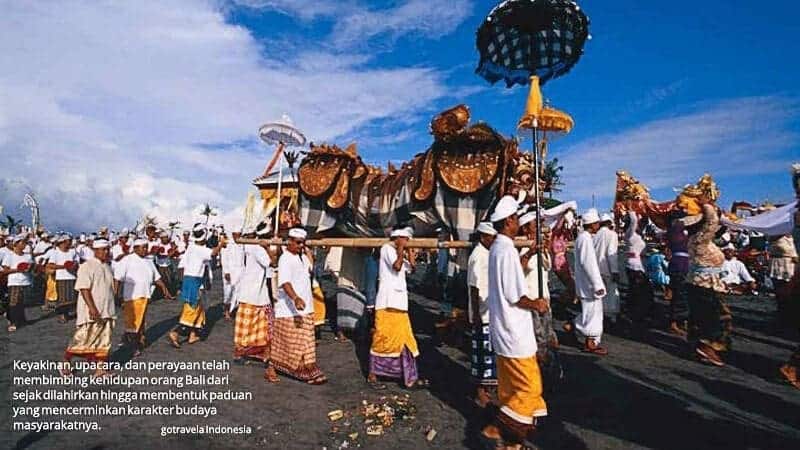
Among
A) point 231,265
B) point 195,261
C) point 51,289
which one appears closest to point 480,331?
point 195,261

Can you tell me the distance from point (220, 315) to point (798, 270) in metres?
10.8

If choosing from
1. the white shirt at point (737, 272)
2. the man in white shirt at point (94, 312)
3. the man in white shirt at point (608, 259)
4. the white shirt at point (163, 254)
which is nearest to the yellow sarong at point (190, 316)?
the man in white shirt at point (94, 312)

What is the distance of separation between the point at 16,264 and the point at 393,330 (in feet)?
30.5

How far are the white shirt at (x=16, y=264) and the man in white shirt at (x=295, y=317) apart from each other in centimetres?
757

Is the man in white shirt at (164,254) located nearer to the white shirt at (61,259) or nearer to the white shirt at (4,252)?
the white shirt at (61,259)

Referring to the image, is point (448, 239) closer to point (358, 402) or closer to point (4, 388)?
point (358, 402)

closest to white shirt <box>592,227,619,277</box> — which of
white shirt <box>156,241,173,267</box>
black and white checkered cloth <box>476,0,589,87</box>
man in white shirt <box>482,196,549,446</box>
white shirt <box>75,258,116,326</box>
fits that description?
black and white checkered cloth <box>476,0,589,87</box>

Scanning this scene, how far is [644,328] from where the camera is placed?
26.5 ft

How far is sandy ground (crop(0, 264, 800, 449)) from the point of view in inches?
160

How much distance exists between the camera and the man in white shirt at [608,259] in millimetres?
7852

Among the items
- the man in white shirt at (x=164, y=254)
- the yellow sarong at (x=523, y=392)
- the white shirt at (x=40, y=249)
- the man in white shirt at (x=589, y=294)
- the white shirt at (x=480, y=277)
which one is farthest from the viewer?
the man in white shirt at (x=164, y=254)

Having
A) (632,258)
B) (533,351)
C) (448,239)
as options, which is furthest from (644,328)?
(533,351)

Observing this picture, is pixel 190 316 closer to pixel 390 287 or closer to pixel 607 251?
pixel 390 287

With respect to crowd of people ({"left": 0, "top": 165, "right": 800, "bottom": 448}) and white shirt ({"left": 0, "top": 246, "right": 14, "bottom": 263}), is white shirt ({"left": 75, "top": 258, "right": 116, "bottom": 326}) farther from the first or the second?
white shirt ({"left": 0, "top": 246, "right": 14, "bottom": 263})
